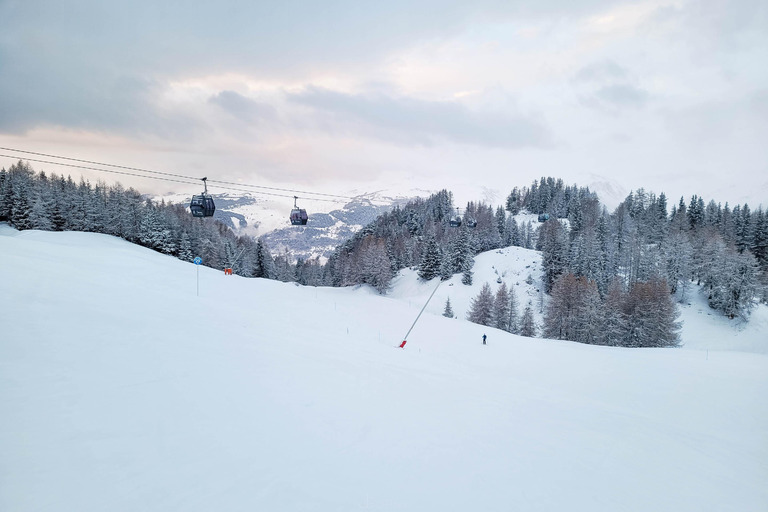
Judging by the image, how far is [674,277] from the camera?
63.4m

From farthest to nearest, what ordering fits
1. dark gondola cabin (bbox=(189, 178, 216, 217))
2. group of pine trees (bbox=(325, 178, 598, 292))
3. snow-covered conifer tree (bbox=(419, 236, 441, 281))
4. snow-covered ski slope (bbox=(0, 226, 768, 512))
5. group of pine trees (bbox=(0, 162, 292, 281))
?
1. snow-covered conifer tree (bbox=(419, 236, 441, 281))
2. group of pine trees (bbox=(325, 178, 598, 292))
3. group of pine trees (bbox=(0, 162, 292, 281))
4. dark gondola cabin (bbox=(189, 178, 216, 217))
5. snow-covered ski slope (bbox=(0, 226, 768, 512))

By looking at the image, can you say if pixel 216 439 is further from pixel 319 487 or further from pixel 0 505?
pixel 0 505

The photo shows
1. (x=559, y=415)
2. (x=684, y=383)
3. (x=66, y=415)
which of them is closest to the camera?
(x=66, y=415)

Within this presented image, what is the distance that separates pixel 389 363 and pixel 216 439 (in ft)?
32.4

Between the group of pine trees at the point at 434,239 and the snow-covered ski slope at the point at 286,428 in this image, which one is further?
the group of pine trees at the point at 434,239

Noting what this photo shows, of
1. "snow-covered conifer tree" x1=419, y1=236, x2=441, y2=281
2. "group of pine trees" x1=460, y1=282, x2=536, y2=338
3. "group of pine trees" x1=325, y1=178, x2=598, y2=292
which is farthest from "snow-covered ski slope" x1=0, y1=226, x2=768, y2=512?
"snow-covered conifer tree" x1=419, y1=236, x2=441, y2=281

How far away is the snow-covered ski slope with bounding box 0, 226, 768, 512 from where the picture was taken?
5695mm

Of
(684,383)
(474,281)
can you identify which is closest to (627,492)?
(684,383)

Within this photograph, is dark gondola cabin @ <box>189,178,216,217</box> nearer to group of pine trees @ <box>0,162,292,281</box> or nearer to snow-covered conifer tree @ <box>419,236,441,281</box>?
group of pine trees @ <box>0,162,292,281</box>

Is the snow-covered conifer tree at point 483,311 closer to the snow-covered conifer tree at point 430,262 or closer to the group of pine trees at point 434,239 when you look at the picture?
the group of pine trees at point 434,239

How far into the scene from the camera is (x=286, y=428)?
7980mm

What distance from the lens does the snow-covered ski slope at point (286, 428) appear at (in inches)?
224

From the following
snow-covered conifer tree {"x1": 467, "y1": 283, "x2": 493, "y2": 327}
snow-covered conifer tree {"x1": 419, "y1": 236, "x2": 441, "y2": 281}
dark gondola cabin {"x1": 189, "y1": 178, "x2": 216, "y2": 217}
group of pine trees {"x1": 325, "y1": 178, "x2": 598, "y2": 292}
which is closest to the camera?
dark gondola cabin {"x1": 189, "y1": 178, "x2": 216, "y2": 217}

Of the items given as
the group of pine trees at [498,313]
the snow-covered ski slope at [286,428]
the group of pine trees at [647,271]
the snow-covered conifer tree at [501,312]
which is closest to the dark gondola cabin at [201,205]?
the snow-covered ski slope at [286,428]
